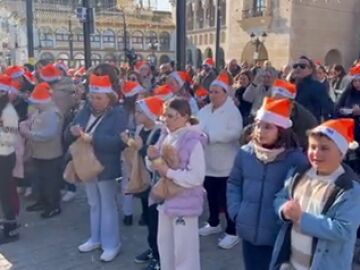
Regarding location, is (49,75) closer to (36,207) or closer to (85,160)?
(36,207)

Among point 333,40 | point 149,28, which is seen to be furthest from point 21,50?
point 333,40

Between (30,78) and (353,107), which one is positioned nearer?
(353,107)

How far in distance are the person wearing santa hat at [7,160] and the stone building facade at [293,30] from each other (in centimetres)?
3047

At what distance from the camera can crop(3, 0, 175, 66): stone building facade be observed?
52.7 meters

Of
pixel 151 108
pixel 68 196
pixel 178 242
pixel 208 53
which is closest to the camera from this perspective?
pixel 178 242

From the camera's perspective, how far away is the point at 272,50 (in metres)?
38.8

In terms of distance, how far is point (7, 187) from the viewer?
516cm

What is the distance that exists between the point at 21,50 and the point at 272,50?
25.3m

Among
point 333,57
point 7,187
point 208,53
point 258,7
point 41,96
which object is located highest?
point 258,7

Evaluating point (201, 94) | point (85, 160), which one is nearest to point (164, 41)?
point (201, 94)

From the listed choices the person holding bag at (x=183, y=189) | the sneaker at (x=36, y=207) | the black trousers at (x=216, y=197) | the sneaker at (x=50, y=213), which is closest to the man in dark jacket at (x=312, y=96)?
the black trousers at (x=216, y=197)

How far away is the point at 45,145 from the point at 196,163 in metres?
2.99

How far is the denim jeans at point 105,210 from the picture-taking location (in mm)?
4715

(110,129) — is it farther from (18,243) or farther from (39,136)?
(18,243)
